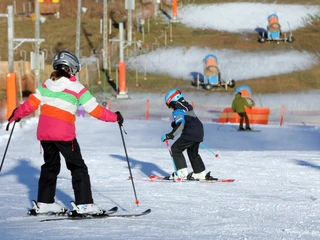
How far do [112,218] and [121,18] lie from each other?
50162 mm

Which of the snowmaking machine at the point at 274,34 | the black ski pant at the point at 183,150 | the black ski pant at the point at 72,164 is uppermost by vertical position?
the black ski pant at the point at 72,164

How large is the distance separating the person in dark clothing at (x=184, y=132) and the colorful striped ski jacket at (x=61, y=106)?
11.0ft

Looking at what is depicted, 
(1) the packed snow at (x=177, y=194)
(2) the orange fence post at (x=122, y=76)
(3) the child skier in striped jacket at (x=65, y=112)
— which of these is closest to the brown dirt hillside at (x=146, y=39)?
(2) the orange fence post at (x=122, y=76)

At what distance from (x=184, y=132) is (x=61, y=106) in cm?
385

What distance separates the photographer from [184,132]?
11367 mm

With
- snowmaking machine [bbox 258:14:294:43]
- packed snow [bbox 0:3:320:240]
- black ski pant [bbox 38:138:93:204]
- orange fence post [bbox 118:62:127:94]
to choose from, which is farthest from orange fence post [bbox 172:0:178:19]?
black ski pant [bbox 38:138:93:204]

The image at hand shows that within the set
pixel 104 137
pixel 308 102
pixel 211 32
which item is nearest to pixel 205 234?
pixel 104 137

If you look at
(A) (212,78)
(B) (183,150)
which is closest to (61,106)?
(B) (183,150)

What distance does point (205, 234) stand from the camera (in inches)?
273

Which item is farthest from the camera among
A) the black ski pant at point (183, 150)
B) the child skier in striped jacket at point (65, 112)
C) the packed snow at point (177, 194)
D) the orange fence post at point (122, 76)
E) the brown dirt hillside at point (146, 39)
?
the brown dirt hillside at point (146, 39)

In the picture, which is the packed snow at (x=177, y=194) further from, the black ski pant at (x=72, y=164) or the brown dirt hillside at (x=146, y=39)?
the brown dirt hillside at (x=146, y=39)

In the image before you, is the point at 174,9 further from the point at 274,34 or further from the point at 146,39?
the point at 274,34

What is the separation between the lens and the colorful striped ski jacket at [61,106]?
7703 millimetres

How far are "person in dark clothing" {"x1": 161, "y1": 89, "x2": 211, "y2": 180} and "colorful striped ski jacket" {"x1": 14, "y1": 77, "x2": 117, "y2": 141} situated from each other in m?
3.36
